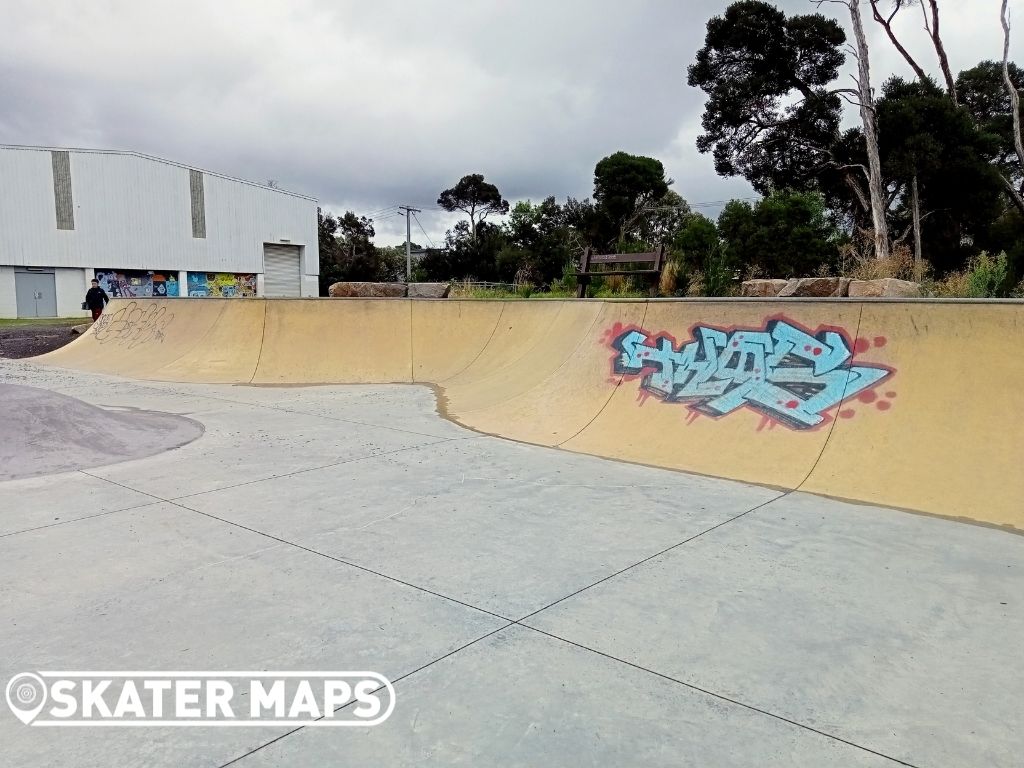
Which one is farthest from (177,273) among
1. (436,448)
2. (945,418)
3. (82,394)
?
(945,418)

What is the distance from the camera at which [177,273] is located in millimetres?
39344

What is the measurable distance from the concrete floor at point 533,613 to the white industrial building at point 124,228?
122 feet

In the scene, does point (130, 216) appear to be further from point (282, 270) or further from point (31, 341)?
point (31, 341)

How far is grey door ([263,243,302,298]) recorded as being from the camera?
147ft

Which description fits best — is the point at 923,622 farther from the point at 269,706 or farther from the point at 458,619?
the point at 269,706

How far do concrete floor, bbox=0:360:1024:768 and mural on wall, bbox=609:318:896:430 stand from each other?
113cm

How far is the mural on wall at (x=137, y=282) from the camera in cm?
3656

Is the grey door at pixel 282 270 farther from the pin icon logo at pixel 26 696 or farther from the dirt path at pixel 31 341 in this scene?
the pin icon logo at pixel 26 696

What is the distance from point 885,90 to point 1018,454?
25.9 meters

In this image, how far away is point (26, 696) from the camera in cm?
217

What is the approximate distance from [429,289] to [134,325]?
6449mm

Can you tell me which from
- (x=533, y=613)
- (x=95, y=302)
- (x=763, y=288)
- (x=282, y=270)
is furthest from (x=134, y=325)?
(x=282, y=270)

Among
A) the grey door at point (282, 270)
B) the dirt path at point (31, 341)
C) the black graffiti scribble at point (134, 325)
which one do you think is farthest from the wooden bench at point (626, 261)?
the grey door at point (282, 270)

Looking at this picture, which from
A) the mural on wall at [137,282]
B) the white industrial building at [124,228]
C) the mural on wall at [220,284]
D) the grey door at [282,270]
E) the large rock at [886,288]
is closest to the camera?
the large rock at [886,288]
